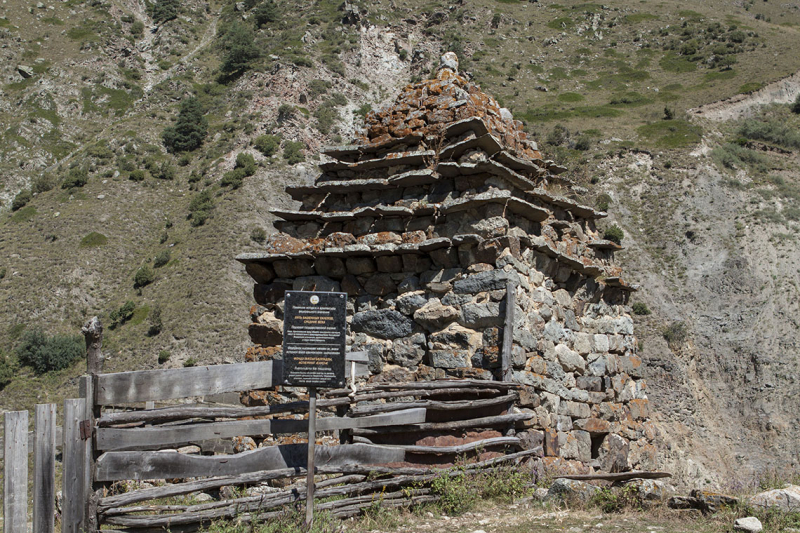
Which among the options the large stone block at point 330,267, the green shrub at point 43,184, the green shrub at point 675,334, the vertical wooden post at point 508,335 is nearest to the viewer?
the vertical wooden post at point 508,335

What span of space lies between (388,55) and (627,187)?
36385 mm

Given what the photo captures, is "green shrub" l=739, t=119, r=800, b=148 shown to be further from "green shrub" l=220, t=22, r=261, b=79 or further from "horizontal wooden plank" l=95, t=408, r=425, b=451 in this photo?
"horizontal wooden plank" l=95, t=408, r=425, b=451

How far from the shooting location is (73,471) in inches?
165

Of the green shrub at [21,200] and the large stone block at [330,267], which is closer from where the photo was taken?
the large stone block at [330,267]

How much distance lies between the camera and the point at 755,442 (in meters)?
27.5

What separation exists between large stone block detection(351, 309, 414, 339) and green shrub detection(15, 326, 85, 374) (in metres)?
32.3

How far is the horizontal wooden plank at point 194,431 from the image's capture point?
4.43 metres

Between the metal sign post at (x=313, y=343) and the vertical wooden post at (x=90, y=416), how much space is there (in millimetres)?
1336

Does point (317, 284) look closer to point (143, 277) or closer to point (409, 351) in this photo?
point (409, 351)

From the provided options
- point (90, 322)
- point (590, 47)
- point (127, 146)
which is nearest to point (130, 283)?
point (127, 146)

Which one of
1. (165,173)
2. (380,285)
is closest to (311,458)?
(380,285)

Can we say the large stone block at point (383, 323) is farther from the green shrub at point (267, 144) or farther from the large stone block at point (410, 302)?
the green shrub at point (267, 144)

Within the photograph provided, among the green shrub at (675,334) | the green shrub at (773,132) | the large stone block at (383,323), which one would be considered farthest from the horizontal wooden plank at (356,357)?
the green shrub at (773,132)

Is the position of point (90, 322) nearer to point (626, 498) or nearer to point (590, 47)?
point (626, 498)
